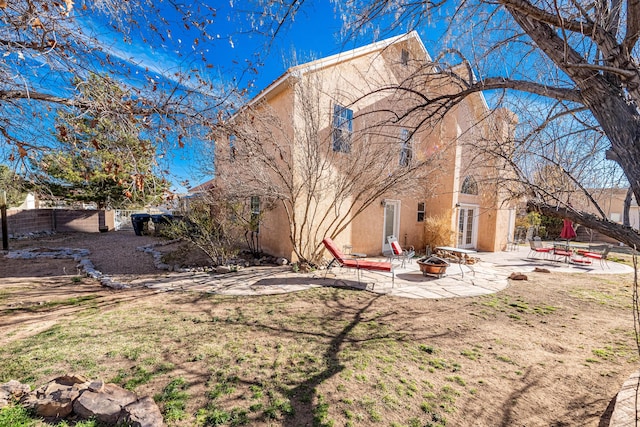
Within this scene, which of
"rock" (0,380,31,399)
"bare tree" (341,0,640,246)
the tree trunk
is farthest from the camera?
"rock" (0,380,31,399)

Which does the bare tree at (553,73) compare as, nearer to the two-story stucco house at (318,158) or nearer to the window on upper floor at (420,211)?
the two-story stucco house at (318,158)

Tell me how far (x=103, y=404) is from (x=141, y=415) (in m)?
0.47

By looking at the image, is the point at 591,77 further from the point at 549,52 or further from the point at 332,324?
the point at 332,324

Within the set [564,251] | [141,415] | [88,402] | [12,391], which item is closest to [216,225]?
[12,391]

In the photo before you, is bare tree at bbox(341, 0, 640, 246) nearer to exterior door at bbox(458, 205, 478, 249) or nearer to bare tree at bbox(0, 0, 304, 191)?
bare tree at bbox(0, 0, 304, 191)

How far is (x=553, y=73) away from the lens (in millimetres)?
3535

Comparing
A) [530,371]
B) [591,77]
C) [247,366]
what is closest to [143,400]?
[247,366]

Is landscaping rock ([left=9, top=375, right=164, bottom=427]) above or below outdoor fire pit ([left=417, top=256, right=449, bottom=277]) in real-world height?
below

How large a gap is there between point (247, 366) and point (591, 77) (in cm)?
485

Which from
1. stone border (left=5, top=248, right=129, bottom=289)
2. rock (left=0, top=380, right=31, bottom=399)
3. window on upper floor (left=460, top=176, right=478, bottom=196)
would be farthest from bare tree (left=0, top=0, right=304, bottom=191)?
window on upper floor (left=460, top=176, right=478, bottom=196)

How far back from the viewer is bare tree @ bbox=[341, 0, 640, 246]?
2211 millimetres

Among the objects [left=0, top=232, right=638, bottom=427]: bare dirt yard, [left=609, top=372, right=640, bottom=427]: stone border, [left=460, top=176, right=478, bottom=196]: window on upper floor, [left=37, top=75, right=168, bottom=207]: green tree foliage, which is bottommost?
[left=0, top=232, right=638, bottom=427]: bare dirt yard

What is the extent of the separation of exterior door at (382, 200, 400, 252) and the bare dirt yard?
6.25 m

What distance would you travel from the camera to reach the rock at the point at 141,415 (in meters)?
2.54
